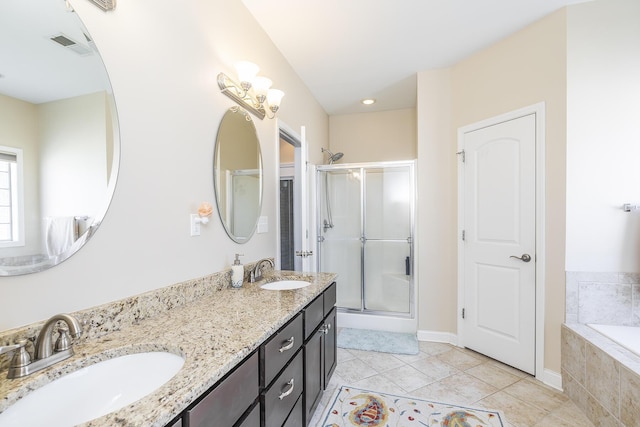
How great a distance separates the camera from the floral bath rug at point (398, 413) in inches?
68.5

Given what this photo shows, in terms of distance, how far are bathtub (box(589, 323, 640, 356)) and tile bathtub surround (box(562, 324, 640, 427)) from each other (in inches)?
1.2

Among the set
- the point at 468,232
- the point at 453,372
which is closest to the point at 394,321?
the point at 453,372

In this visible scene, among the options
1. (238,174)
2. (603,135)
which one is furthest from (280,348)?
(603,135)

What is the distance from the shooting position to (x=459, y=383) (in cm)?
216

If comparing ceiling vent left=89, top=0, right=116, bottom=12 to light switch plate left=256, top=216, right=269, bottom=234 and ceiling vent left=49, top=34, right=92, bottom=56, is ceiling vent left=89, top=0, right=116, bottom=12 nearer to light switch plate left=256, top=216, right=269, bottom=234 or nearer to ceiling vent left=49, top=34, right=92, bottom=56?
ceiling vent left=49, top=34, right=92, bottom=56

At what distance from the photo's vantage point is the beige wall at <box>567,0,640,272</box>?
6.29ft

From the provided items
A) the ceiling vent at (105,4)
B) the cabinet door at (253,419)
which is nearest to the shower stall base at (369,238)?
the cabinet door at (253,419)

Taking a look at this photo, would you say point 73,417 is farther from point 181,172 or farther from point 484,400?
point 484,400

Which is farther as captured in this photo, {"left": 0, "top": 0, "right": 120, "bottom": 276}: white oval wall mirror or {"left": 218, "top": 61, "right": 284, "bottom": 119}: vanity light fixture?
{"left": 218, "top": 61, "right": 284, "bottom": 119}: vanity light fixture

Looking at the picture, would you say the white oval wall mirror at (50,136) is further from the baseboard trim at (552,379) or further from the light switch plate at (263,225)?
the baseboard trim at (552,379)

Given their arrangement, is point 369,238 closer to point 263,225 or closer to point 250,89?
point 263,225

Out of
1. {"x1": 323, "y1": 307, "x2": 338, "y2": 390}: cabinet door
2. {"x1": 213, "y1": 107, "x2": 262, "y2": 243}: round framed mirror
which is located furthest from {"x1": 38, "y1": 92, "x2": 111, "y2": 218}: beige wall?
{"x1": 323, "y1": 307, "x2": 338, "y2": 390}: cabinet door

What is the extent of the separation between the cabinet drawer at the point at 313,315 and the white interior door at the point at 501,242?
1.61 meters

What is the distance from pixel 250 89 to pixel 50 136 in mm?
1247
